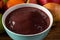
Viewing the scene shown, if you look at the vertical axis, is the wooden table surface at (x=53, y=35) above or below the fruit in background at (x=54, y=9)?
below

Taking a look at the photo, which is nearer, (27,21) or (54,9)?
(27,21)

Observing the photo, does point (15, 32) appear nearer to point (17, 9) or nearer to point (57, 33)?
point (17, 9)

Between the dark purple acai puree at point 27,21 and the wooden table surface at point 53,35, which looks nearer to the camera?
the dark purple acai puree at point 27,21

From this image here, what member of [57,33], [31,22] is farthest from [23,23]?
[57,33]

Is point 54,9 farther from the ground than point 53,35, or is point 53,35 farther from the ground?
point 54,9

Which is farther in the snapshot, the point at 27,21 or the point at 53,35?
the point at 53,35

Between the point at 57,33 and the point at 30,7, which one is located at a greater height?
the point at 30,7

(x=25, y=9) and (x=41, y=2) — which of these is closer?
(x=25, y=9)
